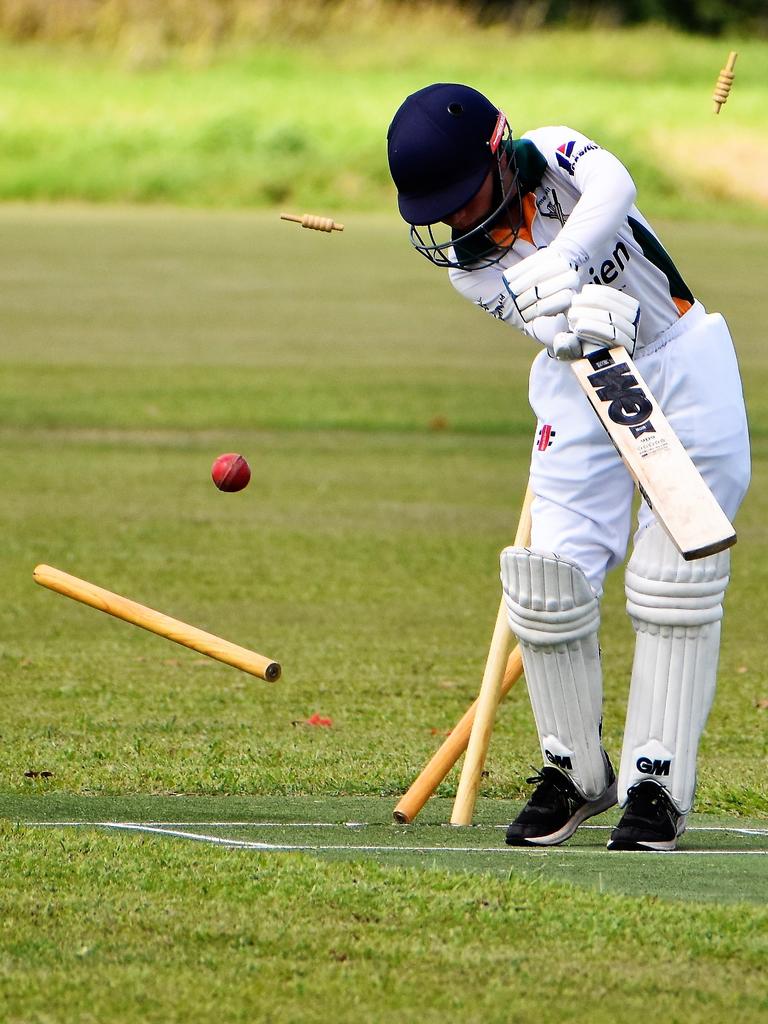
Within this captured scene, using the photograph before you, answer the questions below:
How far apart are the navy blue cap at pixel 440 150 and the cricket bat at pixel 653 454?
0.51m

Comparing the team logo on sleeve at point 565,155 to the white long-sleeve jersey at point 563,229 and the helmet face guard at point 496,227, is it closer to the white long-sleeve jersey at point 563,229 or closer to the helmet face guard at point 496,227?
the white long-sleeve jersey at point 563,229

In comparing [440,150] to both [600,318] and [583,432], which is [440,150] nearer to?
[600,318]

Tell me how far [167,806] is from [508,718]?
2.07m

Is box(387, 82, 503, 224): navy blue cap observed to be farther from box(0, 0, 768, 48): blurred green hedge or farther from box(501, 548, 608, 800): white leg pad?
box(0, 0, 768, 48): blurred green hedge

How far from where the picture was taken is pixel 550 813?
5133mm

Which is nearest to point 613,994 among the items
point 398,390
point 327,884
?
point 327,884

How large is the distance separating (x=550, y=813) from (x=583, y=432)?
972 mm

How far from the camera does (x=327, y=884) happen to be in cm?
450

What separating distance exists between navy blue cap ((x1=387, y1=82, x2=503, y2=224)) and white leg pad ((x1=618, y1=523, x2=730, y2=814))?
942mm

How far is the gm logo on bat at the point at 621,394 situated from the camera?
4711 mm

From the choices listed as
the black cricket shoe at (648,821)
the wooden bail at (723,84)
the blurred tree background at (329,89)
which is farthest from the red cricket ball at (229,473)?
the blurred tree background at (329,89)

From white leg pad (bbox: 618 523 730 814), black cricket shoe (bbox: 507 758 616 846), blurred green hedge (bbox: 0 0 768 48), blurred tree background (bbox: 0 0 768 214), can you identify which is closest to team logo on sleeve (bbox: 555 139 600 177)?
white leg pad (bbox: 618 523 730 814)

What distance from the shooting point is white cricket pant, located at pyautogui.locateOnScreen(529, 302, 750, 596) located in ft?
16.3

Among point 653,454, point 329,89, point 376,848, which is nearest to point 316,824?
point 376,848
